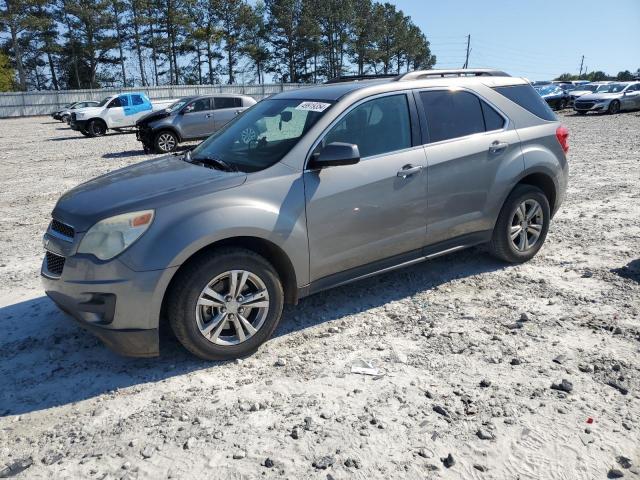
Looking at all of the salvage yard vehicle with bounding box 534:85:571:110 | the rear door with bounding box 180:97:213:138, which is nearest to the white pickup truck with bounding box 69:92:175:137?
the rear door with bounding box 180:97:213:138

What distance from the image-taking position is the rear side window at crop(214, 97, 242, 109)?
17.1 meters

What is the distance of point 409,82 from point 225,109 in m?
13.5

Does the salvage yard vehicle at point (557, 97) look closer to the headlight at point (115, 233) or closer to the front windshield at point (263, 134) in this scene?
the front windshield at point (263, 134)

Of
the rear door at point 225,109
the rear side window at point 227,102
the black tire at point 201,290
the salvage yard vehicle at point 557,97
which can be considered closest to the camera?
the black tire at point 201,290

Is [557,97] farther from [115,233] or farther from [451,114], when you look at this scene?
[115,233]

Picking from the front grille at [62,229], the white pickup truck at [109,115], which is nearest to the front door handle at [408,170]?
the front grille at [62,229]

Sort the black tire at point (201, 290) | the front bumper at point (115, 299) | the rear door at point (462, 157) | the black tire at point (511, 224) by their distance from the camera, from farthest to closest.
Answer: the black tire at point (511, 224)
the rear door at point (462, 157)
the black tire at point (201, 290)
the front bumper at point (115, 299)

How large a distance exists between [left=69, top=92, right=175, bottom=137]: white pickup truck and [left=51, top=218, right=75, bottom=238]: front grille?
2082 centimetres

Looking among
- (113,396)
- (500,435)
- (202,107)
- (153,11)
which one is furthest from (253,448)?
(153,11)

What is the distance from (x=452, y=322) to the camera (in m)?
4.14

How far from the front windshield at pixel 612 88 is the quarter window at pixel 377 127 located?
28.1 meters

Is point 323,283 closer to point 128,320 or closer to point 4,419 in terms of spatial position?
point 128,320

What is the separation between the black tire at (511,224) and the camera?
4957 millimetres

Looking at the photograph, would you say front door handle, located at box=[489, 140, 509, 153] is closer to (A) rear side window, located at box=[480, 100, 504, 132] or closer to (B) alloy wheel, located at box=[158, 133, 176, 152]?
(A) rear side window, located at box=[480, 100, 504, 132]
